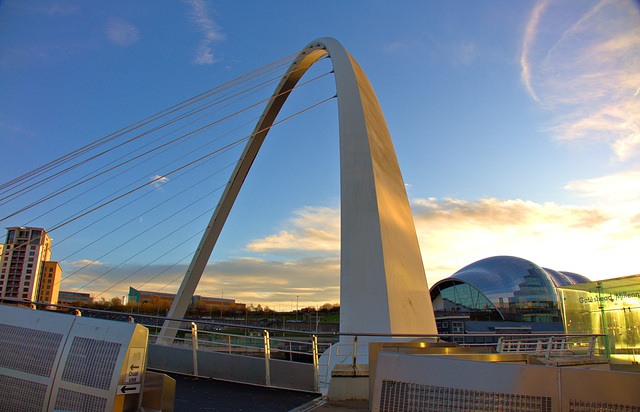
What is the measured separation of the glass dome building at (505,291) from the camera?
48.5 m

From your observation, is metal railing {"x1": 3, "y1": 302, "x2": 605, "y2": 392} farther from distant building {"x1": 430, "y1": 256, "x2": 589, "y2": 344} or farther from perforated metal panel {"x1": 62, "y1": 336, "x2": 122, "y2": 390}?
distant building {"x1": 430, "y1": 256, "x2": 589, "y2": 344}

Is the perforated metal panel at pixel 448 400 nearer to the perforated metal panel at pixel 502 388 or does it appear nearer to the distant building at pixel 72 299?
the perforated metal panel at pixel 502 388

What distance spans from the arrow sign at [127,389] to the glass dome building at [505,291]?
52831 millimetres

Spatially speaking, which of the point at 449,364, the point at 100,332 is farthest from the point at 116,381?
the point at 449,364

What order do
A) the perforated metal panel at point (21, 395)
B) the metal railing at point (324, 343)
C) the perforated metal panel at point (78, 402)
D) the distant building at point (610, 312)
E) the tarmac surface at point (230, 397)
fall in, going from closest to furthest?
the perforated metal panel at point (78, 402) < the perforated metal panel at point (21, 395) < the tarmac surface at point (230, 397) < the metal railing at point (324, 343) < the distant building at point (610, 312)

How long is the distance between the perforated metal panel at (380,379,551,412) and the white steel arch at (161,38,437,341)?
6880mm

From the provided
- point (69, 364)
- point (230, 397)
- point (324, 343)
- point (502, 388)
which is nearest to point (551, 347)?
point (324, 343)

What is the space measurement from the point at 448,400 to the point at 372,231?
8185mm

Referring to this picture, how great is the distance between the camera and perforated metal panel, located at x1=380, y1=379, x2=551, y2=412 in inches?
107

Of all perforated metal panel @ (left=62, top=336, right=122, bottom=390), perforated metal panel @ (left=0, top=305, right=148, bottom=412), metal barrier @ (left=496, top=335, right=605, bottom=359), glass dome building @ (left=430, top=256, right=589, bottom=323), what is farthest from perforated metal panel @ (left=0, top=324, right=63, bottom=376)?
glass dome building @ (left=430, top=256, right=589, bottom=323)

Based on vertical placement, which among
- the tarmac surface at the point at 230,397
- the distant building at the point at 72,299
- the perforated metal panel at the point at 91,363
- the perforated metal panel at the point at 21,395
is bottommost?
the distant building at the point at 72,299

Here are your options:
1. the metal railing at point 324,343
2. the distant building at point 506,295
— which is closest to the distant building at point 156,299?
the metal railing at point 324,343

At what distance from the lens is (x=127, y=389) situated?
351 cm

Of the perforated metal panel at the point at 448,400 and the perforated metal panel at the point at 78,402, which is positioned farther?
the perforated metal panel at the point at 78,402
